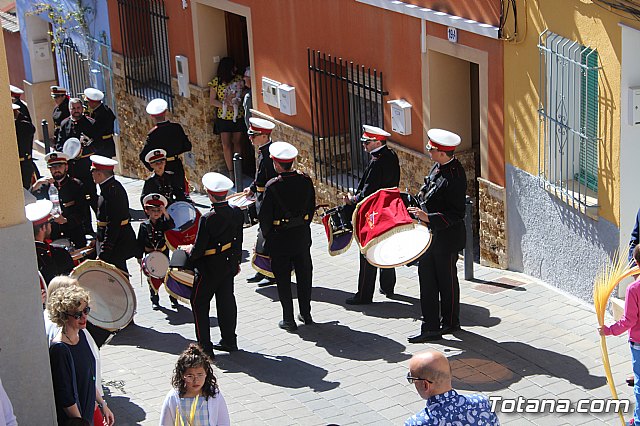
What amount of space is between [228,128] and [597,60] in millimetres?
8314

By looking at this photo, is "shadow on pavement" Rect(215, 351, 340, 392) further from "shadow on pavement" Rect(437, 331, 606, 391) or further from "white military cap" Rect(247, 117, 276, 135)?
"white military cap" Rect(247, 117, 276, 135)

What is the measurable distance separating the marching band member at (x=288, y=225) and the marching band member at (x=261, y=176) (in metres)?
0.67

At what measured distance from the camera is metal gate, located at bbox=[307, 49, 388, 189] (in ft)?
47.1

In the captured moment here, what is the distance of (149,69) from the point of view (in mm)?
19594

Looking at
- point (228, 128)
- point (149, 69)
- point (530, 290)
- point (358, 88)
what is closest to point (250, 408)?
point (530, 290)

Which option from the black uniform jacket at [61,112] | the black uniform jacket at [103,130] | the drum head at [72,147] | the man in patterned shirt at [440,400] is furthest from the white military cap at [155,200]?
the man in patterned shirt at [440,400]

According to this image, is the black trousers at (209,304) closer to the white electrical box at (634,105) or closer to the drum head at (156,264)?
the drum head at (156,264)

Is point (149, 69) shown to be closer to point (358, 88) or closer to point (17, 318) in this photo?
point (358, 88)

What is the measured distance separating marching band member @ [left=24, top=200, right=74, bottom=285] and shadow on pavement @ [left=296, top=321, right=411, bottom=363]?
2261 millimetres

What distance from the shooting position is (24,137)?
53.7 feet

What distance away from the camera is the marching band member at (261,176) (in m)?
11.8

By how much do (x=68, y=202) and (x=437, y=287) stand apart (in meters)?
4.78

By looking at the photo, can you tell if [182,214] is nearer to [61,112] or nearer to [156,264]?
Result: [156,264]

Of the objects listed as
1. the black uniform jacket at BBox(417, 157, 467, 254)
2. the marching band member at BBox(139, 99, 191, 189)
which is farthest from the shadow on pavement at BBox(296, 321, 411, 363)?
the marching band member at BBox(139, 99, 191, 189)
